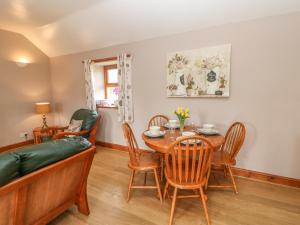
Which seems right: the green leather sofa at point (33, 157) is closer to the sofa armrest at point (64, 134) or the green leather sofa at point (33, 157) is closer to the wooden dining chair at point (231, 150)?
the wooden dining chair at point (231, 150)

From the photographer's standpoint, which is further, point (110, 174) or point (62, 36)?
point (62, 36)

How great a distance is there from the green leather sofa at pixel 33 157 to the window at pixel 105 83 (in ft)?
8.70

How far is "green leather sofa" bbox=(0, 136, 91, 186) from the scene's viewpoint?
1.22 m

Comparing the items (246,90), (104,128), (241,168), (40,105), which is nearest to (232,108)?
(246,90)

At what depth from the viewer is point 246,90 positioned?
2660 mm

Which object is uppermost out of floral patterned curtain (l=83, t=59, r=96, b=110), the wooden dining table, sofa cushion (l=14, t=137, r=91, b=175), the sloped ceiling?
the sloped ceiling

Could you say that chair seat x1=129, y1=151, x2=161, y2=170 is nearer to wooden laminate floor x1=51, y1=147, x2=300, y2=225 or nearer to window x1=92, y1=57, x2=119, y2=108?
wooden laminate floor x1=51, y1=147, x2=300, y2=225

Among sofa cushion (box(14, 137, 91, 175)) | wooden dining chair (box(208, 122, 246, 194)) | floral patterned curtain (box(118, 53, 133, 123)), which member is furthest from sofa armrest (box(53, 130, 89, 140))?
wooden dining chair (box(208, 122, 246, 194))

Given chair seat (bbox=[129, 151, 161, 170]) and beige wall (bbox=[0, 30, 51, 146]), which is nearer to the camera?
chair seat (bbox=[129, 151, 161, 170])

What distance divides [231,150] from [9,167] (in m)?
2.35

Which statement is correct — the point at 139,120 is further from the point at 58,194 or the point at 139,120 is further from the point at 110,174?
the point at 58,194

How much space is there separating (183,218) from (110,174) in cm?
144

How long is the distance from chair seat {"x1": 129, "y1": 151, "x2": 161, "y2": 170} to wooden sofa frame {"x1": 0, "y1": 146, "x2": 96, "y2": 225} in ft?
1.97

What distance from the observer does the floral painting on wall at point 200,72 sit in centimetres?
277
